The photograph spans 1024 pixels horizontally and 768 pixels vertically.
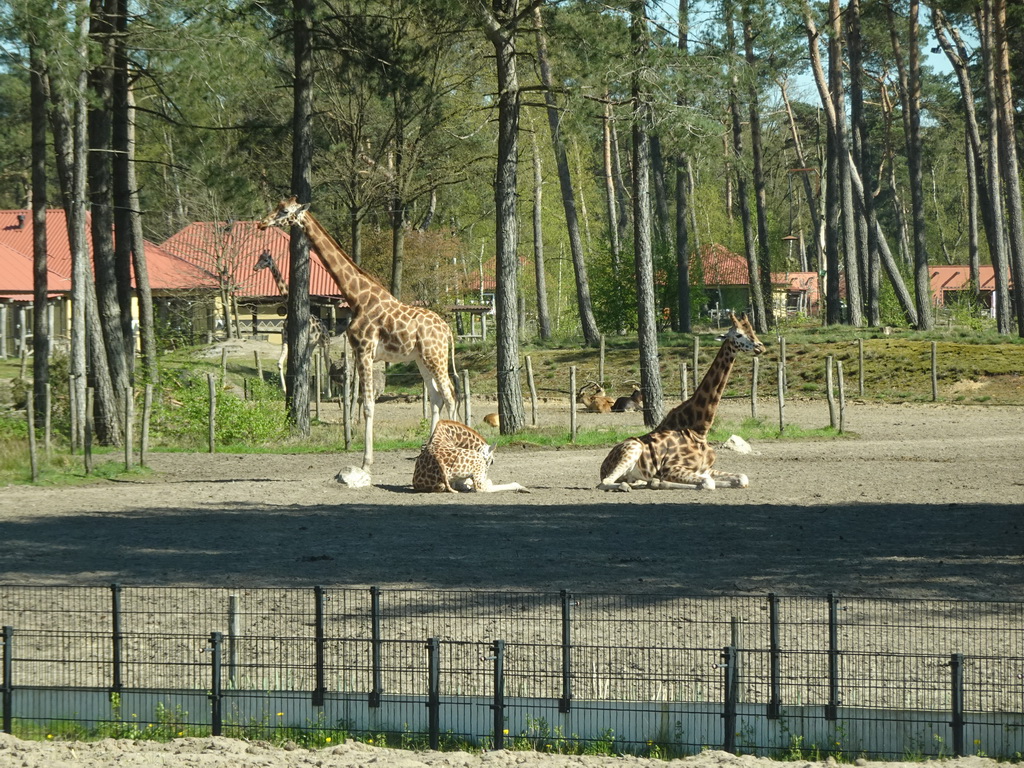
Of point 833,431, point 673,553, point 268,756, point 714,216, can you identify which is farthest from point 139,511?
point 714,216

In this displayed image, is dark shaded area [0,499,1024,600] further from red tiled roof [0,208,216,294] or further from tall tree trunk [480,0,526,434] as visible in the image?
red tiled roof [0,208,216,294]

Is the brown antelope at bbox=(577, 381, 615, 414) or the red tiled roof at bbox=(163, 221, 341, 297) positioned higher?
the red tiled roof at bbox=(163, 221, 341, 297)

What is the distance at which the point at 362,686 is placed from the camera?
30.3 feet

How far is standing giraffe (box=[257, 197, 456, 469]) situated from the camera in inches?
791

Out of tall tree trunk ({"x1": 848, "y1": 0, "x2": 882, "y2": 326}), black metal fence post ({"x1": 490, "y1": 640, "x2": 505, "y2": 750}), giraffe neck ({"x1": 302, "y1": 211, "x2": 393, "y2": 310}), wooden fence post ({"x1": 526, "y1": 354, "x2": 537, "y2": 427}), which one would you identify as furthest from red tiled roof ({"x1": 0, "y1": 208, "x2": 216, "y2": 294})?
black metal fence post ({"x1": 490, "y1": 640, "x2": 505, "y2": 750})

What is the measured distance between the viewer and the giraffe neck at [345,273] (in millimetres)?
20359

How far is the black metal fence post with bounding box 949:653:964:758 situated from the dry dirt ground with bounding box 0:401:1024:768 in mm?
210

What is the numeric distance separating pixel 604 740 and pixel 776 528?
24.4ft

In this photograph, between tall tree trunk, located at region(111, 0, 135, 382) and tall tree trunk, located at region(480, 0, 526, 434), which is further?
tall tree trunk, located at region(111, 0, 135, 382)

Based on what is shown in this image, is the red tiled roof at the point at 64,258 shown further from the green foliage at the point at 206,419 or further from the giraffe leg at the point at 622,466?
the giraffe leg at the point at 622,466

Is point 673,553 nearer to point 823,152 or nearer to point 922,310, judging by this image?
point 922,310

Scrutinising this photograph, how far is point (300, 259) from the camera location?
27.6m

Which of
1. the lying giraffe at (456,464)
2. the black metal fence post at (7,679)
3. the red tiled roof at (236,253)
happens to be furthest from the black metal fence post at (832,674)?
the red tiled roof at (236,253)

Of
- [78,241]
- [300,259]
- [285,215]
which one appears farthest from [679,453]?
[78,241]
